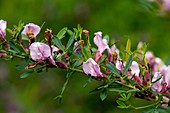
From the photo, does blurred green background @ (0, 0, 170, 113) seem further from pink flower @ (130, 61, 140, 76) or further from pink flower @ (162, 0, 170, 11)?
pink flower @ (130, 61, 140, 76)

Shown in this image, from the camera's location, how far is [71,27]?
3932mm

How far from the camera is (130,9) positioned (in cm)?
376

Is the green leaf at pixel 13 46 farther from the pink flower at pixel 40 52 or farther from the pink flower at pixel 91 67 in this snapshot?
the pink flower at pixel 91 67

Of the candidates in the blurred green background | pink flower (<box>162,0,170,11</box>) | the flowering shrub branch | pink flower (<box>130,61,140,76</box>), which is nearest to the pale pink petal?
the flowering shrub branch

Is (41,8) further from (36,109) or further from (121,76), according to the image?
(121,76)

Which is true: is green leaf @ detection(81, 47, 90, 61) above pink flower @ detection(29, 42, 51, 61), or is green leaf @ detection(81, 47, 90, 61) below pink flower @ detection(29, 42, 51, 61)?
above

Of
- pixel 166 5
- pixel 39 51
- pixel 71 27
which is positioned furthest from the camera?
pixel 71 27

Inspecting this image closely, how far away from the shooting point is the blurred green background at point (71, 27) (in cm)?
360

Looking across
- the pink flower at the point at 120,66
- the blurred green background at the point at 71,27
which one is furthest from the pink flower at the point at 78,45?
the blurred green background at the point at 71,27

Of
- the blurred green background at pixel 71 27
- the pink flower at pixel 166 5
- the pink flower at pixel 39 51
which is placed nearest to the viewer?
the pink flower at pixel 39 51

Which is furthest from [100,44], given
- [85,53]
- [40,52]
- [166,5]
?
[166,5]

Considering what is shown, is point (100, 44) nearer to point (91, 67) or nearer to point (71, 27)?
point (91, 67)

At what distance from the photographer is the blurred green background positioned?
360 cm

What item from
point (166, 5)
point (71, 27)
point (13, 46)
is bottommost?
point (71, 27)
